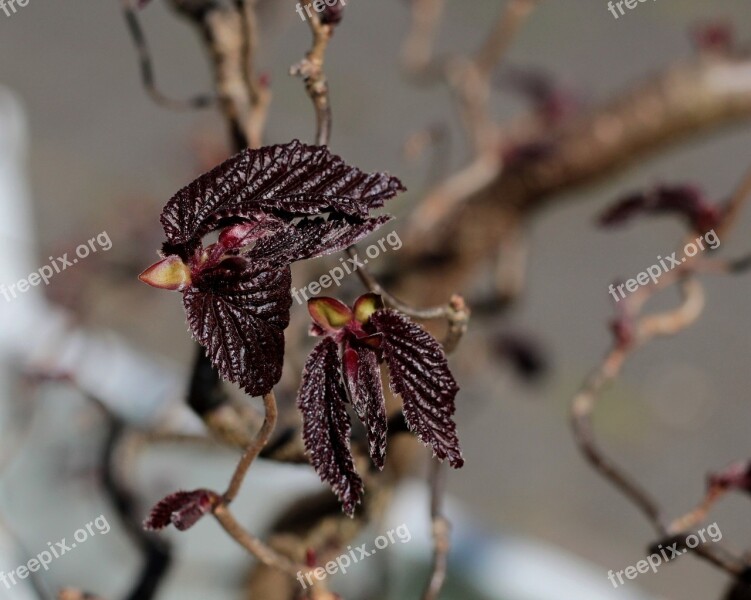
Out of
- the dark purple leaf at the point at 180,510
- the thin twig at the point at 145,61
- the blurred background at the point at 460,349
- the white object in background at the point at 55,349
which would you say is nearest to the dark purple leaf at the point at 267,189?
the dark purple leaf at the point at 180,510

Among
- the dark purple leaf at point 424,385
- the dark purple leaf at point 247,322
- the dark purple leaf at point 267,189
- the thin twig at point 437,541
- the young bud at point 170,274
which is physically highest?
the dark purple leaf at point 267,189

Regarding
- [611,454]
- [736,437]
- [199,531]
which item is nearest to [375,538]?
[199,531]

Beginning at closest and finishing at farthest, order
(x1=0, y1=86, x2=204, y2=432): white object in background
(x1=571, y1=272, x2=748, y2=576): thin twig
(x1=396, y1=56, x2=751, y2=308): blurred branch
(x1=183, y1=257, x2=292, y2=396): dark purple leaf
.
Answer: (x1=183, y1=257, x2=292, y2=396): dark purple leaf < (x1=571, y1=272, x2=748, y2=576): thin twig < (x1=396, y1=56, x2=751, y2=308): blurred branch < (x1=0, y1=86, x2=204, y2=432): white object in background

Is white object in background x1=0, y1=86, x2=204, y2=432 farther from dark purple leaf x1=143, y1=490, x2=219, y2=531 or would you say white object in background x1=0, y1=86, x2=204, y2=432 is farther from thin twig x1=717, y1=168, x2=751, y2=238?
thin twig x1=717, y1=168, x2=751, y2=238

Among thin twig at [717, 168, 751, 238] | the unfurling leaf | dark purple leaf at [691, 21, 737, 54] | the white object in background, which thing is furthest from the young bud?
dark purple leaf at [691, 21, 737, 54]

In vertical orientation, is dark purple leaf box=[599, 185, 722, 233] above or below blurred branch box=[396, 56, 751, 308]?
below

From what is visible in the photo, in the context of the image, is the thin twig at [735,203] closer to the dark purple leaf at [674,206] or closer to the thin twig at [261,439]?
the dark purple leaf at [674,206]
